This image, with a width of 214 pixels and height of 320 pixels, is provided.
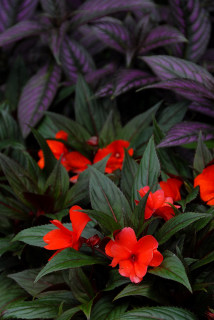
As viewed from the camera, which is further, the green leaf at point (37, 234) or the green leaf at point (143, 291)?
the green leaf at point (37, 234)

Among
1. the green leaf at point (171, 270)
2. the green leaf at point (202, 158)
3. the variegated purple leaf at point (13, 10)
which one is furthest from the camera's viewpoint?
the variegated purple leaf at point (13, 10)

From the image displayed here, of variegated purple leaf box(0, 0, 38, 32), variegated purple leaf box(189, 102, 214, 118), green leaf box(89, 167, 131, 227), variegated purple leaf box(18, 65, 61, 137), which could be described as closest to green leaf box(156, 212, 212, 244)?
green leaf box(89, 167, 131, 227)

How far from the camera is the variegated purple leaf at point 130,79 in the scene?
1.56 meters

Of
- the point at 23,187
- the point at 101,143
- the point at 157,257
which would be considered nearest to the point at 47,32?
the point at 101,143

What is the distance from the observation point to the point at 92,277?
3.67ft

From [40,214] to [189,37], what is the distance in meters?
0.99

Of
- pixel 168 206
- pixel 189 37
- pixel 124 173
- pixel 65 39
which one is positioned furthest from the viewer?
pixel 65 39

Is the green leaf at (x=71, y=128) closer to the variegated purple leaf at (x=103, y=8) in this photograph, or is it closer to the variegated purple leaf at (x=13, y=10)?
the variegated purple leaf at (x=103, y=8)

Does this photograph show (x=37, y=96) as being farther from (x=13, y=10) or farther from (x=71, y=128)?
(x=13, y=10)

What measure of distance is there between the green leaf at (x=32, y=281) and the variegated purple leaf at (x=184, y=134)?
1.73 ft

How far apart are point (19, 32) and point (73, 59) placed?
267 millimetres

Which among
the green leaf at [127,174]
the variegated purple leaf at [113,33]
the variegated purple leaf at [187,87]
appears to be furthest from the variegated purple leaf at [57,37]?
Answer: the green leaf at [127,174]

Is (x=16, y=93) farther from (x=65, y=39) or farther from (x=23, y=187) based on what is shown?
(x=23, y=187)

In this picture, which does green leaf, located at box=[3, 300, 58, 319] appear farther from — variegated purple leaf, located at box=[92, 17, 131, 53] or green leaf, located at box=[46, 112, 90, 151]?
variegated purple leaf, located at box=[92, 17, 131, 53]
